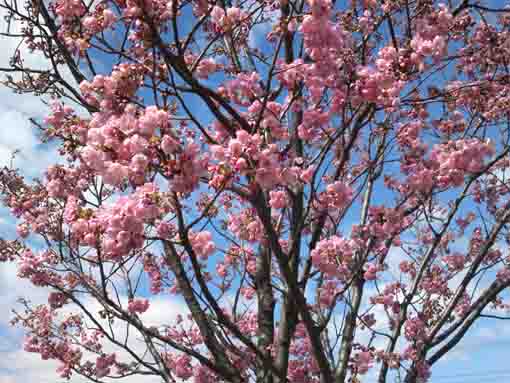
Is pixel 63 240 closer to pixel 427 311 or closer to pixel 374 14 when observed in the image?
pixel 374 14

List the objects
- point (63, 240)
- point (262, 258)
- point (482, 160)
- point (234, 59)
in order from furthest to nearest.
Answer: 1. point (234, 59)
2. point (262, 258)
3. point (63, 240)
4. point (482, 160)

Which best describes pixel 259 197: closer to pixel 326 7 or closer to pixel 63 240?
pixel 326 7

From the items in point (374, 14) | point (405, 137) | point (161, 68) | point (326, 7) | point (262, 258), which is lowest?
point (262, 258)

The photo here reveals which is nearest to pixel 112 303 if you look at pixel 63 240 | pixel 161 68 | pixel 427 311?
pixel 63 240

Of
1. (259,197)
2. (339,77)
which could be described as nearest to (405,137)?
(339,77)

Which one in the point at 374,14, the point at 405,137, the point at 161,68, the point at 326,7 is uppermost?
the point at 374,14

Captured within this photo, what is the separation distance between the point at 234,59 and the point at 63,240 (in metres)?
3.01

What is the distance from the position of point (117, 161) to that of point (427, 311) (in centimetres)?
513

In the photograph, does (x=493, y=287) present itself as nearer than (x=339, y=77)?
No

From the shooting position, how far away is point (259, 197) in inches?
132

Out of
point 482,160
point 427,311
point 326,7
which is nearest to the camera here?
point 326,7

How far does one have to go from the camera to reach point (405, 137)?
5.98 m

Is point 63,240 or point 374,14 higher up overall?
point 374,14

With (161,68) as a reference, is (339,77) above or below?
above
